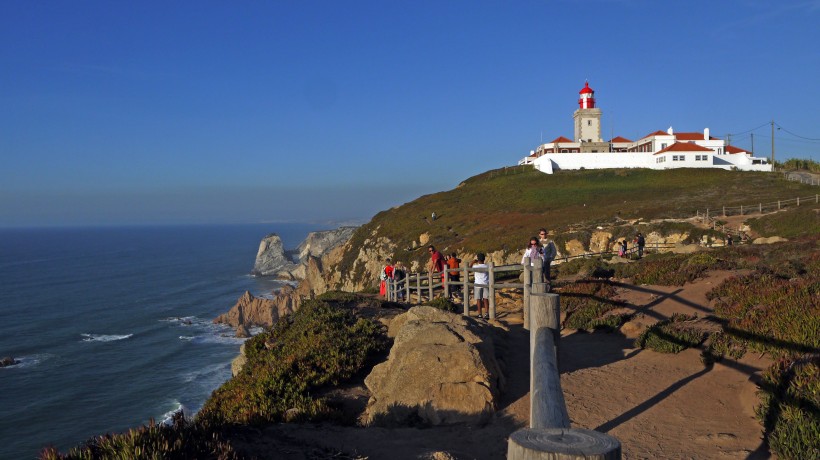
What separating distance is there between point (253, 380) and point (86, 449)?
5178 mm

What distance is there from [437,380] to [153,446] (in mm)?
4379

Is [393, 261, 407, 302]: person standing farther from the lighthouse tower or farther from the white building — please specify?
the lighthouse tower

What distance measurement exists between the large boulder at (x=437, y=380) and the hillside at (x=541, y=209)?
104ft

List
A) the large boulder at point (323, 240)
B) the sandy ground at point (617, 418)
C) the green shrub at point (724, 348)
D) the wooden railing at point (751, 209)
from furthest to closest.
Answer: the large boulder at point (323, 240)
the wooden railing at point (751, 209)
the green shrub at point (724, 348)
the sandy ground at point (617, 418)

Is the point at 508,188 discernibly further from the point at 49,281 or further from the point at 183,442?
the point at 183,442

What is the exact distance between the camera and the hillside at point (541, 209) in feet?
150

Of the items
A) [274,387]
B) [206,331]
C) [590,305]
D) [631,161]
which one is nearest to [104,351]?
[206,331]

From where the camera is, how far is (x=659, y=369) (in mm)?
8766

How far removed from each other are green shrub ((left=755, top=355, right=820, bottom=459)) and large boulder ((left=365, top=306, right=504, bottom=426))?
321 centimetres

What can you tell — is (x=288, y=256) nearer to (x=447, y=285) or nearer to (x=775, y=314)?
(x=447, y=285)

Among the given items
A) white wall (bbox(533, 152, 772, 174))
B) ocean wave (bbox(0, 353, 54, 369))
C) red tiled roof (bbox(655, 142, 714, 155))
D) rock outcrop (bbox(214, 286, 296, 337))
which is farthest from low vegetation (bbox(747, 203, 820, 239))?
ocean wave (bbox(0, 353, 54, 369))

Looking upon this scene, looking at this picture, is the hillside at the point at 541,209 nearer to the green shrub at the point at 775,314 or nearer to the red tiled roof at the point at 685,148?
the red tiled roof at the point at 685,148

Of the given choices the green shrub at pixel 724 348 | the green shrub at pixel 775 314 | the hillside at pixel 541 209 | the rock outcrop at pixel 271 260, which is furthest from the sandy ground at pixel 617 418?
the rock outcrop at pixel 271 260

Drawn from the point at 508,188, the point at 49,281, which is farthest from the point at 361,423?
the point at 49,281
